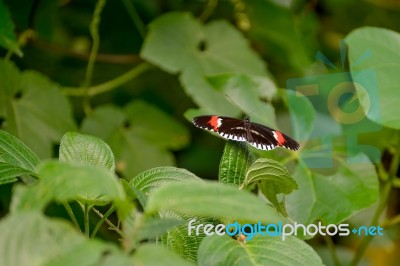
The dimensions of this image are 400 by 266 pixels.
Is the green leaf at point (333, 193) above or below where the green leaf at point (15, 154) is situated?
below

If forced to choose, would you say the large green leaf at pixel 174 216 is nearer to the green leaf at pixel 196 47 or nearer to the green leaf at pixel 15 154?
the green leaf at pixel 15 154

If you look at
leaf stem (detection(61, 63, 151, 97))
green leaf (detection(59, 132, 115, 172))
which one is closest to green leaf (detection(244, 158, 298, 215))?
green leaf (detection(59, 132, 115, 172))

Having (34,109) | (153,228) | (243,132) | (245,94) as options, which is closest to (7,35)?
(34,109)

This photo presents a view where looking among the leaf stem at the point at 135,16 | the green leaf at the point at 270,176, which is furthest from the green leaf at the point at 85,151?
the leaf stem at the point at 135,16

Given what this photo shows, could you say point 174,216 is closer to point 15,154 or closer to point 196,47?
point 15,154

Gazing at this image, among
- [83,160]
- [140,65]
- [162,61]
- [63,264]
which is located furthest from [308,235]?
[140,65]

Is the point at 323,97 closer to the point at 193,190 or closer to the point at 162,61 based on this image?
the point at 162,61

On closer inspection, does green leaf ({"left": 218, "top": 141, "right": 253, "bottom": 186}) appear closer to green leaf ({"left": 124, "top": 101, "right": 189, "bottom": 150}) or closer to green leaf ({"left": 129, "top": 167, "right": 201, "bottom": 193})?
green leaf ({"left": 129, "top": 167, "right": 201, "bottom": 193})
